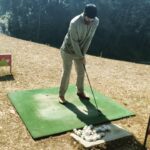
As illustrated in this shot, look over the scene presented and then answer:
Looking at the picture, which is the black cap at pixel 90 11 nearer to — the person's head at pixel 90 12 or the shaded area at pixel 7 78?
the person's head at pixel 90 12

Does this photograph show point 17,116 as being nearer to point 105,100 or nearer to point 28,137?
point 28,137

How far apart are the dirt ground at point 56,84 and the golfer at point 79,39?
4.74 ft

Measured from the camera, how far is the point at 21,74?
379 inches

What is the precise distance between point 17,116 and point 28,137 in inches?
36.0

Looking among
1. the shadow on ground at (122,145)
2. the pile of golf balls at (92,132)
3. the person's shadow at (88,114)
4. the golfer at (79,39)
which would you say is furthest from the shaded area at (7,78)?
the shadow on ground at (122,145)

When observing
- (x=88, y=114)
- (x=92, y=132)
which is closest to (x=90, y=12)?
(x=88, y=114)

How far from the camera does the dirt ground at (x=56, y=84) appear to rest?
574 centimetres

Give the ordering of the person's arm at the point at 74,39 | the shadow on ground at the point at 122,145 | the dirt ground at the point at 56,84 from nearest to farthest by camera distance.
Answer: the shadow on ground at the point at 122,145, the dirt ground at the point at 56,84, the person's arm at the point at 74,39

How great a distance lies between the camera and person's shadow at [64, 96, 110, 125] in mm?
6586

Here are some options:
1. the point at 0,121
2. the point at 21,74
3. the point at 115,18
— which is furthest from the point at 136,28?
the point at 0,121

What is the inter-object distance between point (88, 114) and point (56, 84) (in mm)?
2290

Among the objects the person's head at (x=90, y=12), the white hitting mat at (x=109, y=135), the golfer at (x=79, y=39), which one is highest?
the person's head at (x=90, y=12)

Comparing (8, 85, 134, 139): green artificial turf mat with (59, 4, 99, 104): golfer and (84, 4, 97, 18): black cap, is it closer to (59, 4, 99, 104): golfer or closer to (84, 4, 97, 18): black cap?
(59, 4, 99, 104): golfer

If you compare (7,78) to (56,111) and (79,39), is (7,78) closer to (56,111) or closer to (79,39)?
(56,111)
